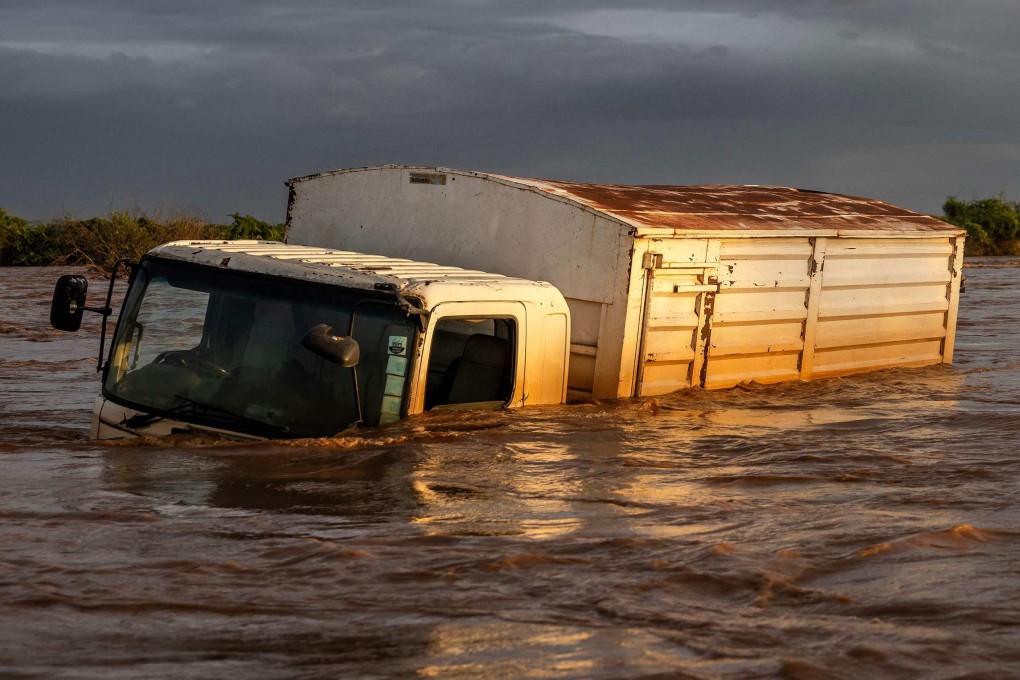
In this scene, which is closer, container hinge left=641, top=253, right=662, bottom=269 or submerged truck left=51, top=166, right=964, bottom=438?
submerged truck left=51, top=166, right=964, bottom=438

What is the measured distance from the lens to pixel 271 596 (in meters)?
4.64

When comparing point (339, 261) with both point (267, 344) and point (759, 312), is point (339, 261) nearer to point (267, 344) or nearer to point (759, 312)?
point (267, 344)

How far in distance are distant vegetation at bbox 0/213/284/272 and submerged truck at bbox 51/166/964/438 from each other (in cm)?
1839

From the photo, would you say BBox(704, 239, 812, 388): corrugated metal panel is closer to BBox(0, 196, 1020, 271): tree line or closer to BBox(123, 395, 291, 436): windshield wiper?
BBox(123, 395, 291, 436): windshield wiper

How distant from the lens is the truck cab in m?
6.46

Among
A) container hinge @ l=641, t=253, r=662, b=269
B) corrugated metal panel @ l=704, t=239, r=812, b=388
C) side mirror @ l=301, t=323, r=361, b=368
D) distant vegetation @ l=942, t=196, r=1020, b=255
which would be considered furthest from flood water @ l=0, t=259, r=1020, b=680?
distant vegetation @ l=942, t=196, r=1020, b=255

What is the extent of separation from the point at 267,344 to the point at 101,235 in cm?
2386

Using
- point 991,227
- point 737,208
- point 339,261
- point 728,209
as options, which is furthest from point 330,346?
point 991,227

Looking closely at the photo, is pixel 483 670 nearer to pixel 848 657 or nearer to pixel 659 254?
pixel 848 657

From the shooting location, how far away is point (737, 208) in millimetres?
10188

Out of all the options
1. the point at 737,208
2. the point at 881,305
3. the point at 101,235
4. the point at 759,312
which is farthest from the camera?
the point at 101,235

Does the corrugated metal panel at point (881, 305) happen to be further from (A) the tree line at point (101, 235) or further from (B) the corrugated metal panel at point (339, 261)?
(A) the tree line at point (101, 235)

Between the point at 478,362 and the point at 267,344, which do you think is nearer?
the point at 267,344

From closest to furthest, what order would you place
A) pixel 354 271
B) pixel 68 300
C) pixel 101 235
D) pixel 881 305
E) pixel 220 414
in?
1. pixel 220 414
2. pixel 354 271
3. pixel 68 300
4. pixel 881 305
5. pixel 101 235
